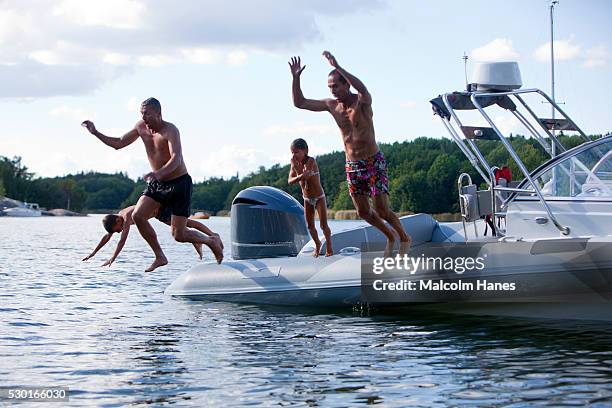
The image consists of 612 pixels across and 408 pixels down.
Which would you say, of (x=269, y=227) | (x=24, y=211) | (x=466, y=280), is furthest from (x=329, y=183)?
(x=466, y=280)

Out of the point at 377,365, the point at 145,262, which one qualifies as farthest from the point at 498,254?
the point at 145,262

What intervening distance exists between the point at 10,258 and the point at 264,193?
15313mm

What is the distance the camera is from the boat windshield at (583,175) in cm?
967

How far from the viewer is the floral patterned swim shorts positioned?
973cm

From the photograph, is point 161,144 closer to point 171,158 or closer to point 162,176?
point 171,158

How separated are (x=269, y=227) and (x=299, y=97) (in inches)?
123

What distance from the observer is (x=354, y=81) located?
9.38 metres

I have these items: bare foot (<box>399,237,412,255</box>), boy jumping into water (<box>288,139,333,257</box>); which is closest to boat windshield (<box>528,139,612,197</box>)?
bare foot (<box>399,237,412,255</box>)

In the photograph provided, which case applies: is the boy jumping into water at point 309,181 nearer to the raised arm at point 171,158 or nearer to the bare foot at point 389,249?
the bare foot at point 389,249

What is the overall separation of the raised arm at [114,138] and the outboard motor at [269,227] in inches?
103

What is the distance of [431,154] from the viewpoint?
90938 millimetres

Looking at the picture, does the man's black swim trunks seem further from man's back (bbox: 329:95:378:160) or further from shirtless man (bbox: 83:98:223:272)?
man's back (bbox: 329:95:378:160)

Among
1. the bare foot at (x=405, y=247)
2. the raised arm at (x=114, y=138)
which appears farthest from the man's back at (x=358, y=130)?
the raised arm at (x=114, y=138)

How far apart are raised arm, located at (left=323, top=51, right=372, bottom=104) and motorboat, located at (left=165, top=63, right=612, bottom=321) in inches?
52.7
